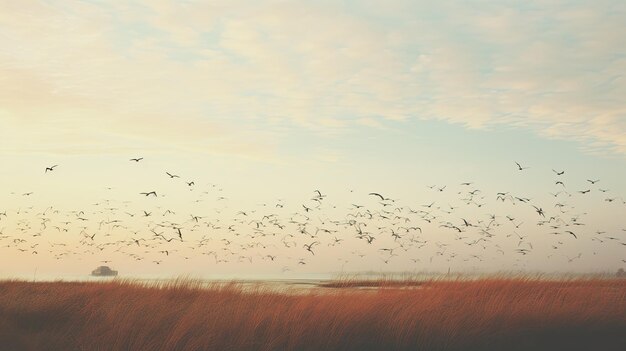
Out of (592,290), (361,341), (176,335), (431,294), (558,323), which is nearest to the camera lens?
(176,335)

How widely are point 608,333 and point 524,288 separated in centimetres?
414

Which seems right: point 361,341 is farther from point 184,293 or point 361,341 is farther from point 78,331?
point 184,293

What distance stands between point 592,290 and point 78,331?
1423 cm

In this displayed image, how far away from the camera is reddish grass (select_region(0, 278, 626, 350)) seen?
1239 cm

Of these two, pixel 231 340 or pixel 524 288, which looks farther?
pixel 524 288

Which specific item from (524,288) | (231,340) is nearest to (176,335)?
(231,340)

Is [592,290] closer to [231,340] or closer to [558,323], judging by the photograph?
[558,323]

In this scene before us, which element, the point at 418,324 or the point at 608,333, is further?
the point at 608,333

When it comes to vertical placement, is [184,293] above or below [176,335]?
below

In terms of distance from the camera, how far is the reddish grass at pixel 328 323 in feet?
40.7

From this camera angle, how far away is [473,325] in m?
13.6

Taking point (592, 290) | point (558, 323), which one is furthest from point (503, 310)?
point (592, 290)

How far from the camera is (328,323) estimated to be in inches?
514

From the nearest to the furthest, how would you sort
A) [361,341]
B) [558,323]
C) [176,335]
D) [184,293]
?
[176,335]
[361,341]
[558,323]
[184,293]
